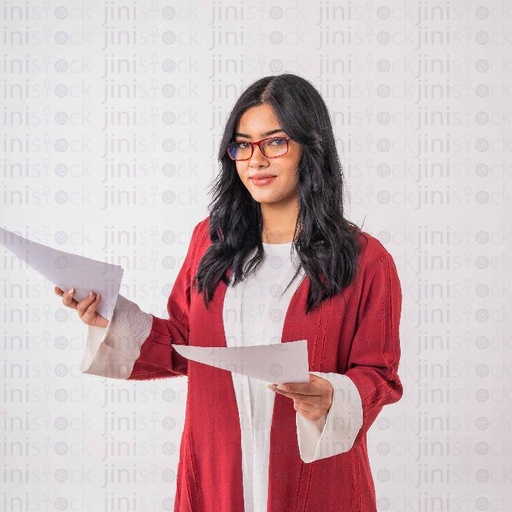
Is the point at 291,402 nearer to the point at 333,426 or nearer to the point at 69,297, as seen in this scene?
the point at 333,426

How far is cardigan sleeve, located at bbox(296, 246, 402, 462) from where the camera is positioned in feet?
4.56

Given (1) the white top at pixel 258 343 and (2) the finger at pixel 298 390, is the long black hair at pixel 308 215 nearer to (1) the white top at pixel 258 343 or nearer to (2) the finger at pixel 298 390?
(1) the white top at pixel 258 343

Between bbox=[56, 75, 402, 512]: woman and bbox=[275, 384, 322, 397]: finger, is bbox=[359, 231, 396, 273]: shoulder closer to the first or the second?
bbox=[56, 75, 402, 512]: woman

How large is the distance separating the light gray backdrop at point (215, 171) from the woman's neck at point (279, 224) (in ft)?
4.26

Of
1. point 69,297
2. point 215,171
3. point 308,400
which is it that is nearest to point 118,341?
point 69,297

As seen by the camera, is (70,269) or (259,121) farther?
(259,121)

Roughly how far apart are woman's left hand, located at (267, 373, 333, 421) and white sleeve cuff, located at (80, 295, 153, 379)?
0.44 metres

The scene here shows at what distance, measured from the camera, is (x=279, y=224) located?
166cm

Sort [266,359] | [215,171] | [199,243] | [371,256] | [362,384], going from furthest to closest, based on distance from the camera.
A: [215,171] → [199,243] → [371,256] → [362,384] → [266,359]

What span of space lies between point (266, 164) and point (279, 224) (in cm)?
15

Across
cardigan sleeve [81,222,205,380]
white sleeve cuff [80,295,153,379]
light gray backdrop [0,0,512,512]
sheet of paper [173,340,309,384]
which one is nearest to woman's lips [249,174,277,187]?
cardigan sleeve [81,222,205,380]

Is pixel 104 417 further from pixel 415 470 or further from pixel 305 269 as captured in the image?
pixel 305 269

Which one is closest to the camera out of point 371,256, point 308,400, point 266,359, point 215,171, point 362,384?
point 266,359

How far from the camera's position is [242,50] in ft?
9.62
